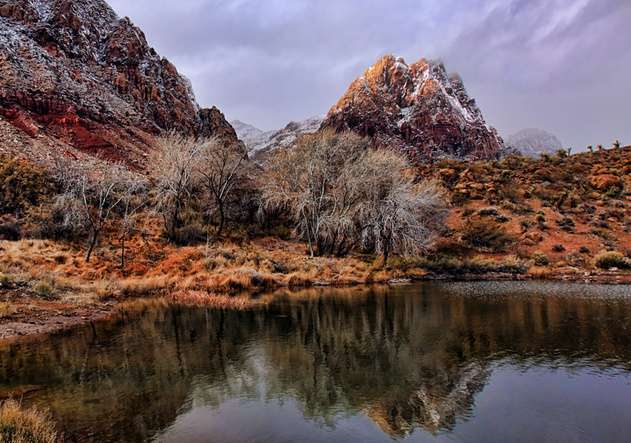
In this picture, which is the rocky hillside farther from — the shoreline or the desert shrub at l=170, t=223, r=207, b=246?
the desert shrub at l=170, t=223, r=207, b=246

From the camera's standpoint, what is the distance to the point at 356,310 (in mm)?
19688

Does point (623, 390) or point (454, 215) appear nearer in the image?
point (623, 390)

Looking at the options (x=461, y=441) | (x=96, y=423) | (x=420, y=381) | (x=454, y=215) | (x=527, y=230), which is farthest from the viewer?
(x=454, y=215)

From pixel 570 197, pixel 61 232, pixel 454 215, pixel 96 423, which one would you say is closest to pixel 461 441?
pixel 96 423

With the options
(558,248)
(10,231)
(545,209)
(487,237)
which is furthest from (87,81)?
(558,248)

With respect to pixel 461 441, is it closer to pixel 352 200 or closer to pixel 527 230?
pixel 352 200

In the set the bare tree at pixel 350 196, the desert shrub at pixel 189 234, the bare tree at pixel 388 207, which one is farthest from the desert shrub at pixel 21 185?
the bare tree at pixel 388 207

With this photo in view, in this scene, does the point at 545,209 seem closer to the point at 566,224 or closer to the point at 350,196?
the point at 566,224

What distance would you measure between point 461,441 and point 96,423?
6409 millimetres

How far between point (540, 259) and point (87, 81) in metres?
49.2

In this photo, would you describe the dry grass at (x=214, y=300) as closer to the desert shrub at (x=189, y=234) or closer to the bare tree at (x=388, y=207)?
the desert shrub at (x=189, y=234)

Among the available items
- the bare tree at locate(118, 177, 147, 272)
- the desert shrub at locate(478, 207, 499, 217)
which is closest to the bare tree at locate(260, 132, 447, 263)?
the desert shrub at locate(478, 207, 499, 217)

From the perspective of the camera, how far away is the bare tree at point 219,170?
119 feet

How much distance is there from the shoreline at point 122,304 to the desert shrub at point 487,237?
648 centimetres
